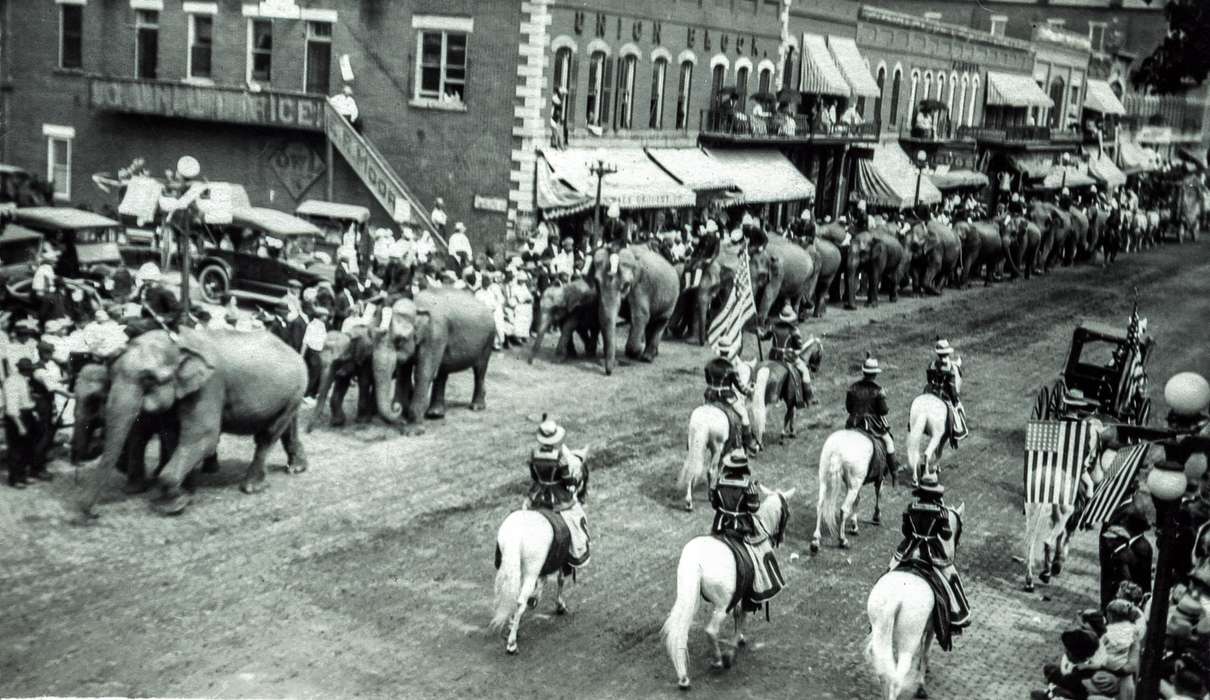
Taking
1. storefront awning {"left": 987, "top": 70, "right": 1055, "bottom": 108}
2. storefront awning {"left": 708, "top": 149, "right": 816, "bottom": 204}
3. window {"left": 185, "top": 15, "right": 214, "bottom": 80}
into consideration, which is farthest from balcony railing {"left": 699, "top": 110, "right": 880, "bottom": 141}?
storefront awning {"left": 987, "top": 70, "right": 1055, "bottom": 108}

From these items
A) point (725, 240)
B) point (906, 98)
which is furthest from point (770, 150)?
point (725, 240)

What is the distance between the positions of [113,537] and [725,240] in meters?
17.1

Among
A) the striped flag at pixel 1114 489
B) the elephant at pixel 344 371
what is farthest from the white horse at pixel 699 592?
the elephant at pixel 344 371

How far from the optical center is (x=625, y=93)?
38.0m

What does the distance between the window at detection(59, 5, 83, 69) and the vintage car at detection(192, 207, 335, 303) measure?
30.3 ft

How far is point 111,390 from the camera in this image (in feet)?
49.9

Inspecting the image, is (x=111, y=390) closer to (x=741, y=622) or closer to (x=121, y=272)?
(x=121, y=272)

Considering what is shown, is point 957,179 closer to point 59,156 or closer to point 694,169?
point 694,169

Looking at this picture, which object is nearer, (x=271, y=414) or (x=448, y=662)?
(x=448, y=662)

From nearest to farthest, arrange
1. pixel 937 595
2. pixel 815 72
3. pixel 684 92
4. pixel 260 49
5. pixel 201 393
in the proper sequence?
pixel 937 595, pixel 201 393, pixel 260 49, pixel 684 92, pixel 815 72

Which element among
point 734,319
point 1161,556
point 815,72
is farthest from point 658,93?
point 1161,556

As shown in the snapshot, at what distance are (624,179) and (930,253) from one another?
8.49 m

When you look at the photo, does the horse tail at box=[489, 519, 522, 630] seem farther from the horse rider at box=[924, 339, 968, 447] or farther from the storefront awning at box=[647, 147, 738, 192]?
the storefront awning at box=[647, 147, 738, 192]

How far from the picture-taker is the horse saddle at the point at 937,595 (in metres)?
11.8
